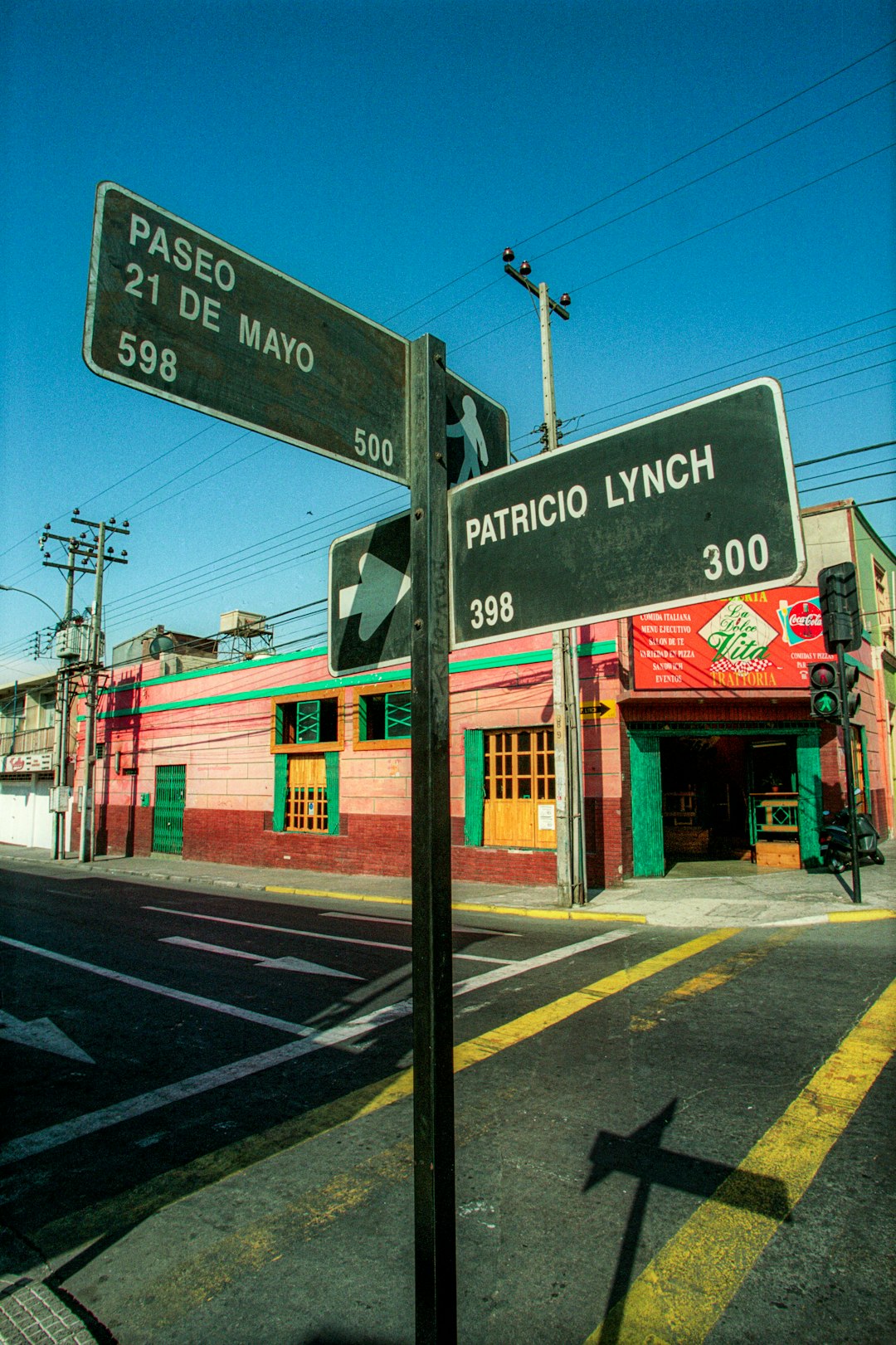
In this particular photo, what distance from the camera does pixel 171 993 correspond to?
7289 millimetres

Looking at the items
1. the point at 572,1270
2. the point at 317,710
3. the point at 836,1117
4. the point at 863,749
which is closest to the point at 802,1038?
the point at 836,1117

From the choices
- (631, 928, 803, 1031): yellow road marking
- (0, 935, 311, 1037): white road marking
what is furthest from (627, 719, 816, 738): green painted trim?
(0, 935, 311, 1037): white road marking

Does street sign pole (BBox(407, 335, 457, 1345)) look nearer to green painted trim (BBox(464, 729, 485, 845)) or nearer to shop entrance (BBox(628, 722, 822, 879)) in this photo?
shop entrance (BBox(628, 722, 822, 879))

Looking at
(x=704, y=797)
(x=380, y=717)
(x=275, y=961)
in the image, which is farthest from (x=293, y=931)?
(x=704, y=797)

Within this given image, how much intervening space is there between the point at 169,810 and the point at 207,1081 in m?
20.8

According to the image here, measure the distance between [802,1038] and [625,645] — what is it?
9315 mm

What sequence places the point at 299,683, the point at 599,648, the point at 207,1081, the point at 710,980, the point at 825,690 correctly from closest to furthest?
the point at 207,1081, the point at 710,980, the point at 825,690, the point at 599,648, the point at 299,683

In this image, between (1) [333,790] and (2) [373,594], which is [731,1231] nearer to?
(2) [373,594]

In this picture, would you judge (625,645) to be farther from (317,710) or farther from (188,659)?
(188,659)

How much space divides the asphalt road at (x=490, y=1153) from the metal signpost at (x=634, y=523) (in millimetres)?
2561

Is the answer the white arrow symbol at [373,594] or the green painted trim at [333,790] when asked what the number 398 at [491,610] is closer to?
the white arrow symbol at [373,594]

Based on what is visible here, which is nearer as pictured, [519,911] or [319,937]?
[319,937]

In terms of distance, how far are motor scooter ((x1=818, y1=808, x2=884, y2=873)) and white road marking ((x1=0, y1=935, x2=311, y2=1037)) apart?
35.8 feet

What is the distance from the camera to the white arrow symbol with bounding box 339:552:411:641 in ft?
7.24
